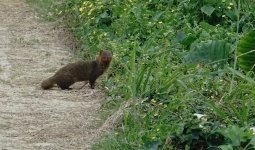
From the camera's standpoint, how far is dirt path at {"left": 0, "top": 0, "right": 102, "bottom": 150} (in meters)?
7.69

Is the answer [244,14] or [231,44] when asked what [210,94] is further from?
[244,14]

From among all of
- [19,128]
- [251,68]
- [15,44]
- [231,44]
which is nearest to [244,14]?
[231,44]

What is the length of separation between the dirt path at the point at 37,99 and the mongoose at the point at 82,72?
0.38 feet

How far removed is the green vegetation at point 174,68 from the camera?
688 centimetres

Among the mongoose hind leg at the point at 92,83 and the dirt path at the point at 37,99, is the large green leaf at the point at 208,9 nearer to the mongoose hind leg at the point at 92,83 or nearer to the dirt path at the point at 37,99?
the dirt path at the point at 37,99

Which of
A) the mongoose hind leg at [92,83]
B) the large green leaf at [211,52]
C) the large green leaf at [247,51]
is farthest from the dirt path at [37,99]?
the large green leaf at [247,51]

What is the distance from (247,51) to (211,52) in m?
0.51

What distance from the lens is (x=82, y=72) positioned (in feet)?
32.4

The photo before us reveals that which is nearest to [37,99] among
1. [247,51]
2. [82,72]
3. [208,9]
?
[82,72]

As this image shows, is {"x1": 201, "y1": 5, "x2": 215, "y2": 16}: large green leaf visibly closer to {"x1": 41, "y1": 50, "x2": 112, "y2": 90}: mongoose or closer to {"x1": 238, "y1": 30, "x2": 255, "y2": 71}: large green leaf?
{"x1": 41, "y1": 50, "x2": 112, "y2": 90}: mongoose

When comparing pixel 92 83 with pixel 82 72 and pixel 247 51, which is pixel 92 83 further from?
pixel 247 51

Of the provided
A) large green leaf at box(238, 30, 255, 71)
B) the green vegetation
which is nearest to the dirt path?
the green vegetation

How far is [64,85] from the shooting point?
9.77 m

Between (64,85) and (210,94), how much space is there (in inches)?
97.2
